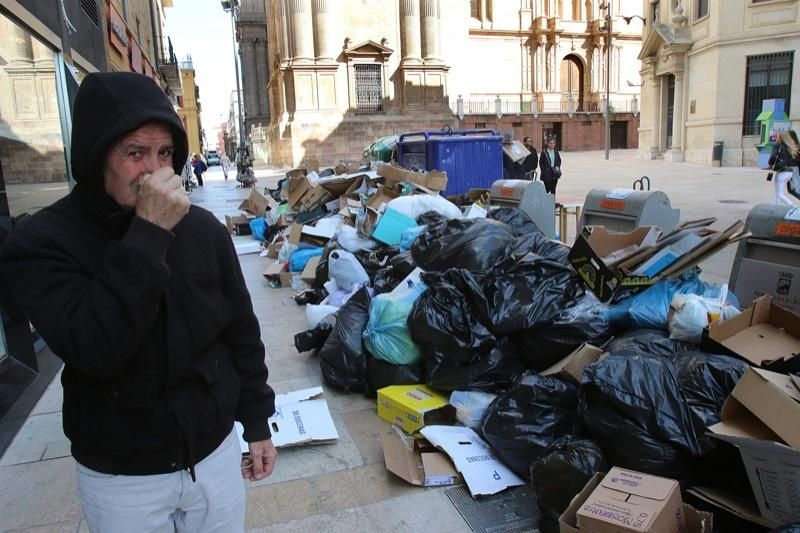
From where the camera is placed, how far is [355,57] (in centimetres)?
2948

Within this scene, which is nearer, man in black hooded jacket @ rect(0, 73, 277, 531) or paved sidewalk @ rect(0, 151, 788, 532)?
man in black hooded jacket @ rect(0, 73, 277, 531)

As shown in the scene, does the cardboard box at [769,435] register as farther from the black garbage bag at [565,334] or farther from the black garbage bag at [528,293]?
the black garbage bag at [528,293]

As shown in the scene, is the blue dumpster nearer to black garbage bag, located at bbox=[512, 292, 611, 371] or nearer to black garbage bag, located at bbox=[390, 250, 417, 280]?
black garbage bag, located at bbox=[390, 250, 417, 280]

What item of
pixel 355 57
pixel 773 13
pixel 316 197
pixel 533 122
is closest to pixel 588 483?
pixel 316 197

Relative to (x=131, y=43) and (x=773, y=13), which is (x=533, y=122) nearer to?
(x=773, y=13)

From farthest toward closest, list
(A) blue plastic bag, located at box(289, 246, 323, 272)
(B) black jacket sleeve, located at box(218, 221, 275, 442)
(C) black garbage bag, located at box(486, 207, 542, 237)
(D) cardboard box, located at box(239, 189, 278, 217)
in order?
(D) cardboard box, located at box(239, 189, 278, 217) → (A) blue plastic bag, located at box(289, 246, 323, 272) → (C) black garbage bag, located at box(486, 207, 542, 237) → (B) black jacket sleeve, located at box(218, 221, 275, 442)

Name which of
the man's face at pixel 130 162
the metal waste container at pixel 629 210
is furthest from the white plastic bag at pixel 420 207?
the man's face at pixel 130 162

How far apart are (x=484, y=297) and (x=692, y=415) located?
1.41 meters

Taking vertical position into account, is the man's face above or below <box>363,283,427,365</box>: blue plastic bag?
above

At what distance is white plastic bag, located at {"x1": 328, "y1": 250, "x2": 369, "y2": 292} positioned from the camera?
17.5 feet

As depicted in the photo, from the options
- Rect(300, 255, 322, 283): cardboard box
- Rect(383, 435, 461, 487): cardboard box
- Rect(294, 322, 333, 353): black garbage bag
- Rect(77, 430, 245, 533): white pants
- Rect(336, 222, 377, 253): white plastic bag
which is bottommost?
Rect(383, 435, 461, 487): cardboard box

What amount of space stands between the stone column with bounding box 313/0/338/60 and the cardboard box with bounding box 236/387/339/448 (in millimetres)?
27042

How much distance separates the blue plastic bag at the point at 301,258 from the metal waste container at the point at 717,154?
19.3 meters

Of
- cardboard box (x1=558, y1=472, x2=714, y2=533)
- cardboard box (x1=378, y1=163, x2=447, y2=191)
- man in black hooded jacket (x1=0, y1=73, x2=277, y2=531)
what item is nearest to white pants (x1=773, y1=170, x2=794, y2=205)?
cardboard box (x1=378, y1=163, x2=447, y2=191)
